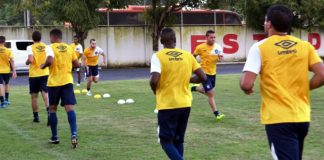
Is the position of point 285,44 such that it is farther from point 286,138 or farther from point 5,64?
point 5,64

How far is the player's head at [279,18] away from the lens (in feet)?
14.0

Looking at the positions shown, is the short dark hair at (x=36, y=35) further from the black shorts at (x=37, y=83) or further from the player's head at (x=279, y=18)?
the player's head at (x=279, y=18)

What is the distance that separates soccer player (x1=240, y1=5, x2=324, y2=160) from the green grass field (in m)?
2.99

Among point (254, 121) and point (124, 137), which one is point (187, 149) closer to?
point (124, 137)

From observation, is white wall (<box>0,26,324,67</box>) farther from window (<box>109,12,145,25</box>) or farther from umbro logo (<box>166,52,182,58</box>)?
umbro logo (<box>166,52,182,58</box>)

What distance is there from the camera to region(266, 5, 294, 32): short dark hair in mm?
4250

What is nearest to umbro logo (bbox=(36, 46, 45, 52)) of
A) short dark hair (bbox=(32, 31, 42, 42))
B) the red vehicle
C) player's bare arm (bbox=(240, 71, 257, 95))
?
short dark hair (bbox=(32, 31, 42, 42))

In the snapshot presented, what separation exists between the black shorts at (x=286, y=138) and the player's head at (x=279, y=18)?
82 cm

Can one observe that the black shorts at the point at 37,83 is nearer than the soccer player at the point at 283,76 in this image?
No

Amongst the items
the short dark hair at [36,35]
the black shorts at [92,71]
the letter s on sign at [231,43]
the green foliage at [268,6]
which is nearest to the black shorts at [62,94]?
the short dark hair at [36,35]

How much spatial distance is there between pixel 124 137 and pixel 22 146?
5.69 ft

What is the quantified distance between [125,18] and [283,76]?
27633 millimetres

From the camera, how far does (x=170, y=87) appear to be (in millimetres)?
6012

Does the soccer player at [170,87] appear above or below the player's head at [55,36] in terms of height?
below
